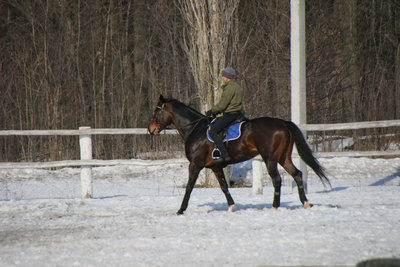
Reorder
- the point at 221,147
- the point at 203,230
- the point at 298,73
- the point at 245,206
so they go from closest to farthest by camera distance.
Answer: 1. the point at 203,230
2. the point at 221,147
3. the point at 245,206
4. the point at 298,73

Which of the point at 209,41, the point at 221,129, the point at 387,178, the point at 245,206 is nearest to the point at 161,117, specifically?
the point at 221,129

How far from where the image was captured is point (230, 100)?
864cm

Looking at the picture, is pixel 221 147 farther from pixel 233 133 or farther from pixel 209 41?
pixel 209 41

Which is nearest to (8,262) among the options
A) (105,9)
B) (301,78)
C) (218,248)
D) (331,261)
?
(218,248)

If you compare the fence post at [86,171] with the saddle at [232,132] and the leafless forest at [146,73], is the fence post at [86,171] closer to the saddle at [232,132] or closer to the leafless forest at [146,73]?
the saddle at [232,132]

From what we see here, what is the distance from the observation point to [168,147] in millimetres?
17438

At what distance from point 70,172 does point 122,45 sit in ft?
27.8

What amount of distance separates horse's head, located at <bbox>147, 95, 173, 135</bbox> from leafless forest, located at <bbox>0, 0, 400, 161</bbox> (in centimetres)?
708

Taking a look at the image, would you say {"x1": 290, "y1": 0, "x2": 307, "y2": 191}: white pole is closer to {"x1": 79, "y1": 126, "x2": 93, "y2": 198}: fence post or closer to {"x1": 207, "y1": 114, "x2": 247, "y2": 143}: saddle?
{"x1": 207, "y1": 114, "x2": 247, "y2": 143}: saddle

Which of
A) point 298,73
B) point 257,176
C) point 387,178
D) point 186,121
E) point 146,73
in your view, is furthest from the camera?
point 146,73

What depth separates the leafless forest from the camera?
18.8 metres

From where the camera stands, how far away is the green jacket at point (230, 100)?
860cm

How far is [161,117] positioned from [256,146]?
1850 millimetres

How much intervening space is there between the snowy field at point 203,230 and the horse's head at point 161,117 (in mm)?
1525
